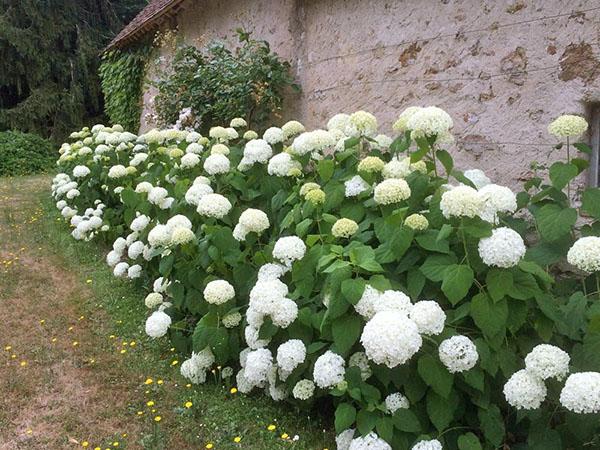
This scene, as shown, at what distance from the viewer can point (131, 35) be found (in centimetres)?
1075

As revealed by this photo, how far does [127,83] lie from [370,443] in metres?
11.1

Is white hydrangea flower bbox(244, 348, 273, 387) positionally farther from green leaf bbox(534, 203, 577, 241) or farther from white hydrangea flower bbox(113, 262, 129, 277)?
white hydrangea flower bbox(113, 262, 129, 277)

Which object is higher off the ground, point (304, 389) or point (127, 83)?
point (304, 389)

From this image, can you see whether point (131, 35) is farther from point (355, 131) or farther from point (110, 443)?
point (110, 443)

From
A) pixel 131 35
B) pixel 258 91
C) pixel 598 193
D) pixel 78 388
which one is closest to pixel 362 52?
pixel 258 91

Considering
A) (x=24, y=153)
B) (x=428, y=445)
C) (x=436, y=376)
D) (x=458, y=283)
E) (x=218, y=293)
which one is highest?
(x=458, y=283)

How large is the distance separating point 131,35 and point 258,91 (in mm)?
5997

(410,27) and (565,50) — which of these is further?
(410,27)

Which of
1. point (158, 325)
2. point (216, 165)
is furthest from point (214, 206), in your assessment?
point (158, 325)

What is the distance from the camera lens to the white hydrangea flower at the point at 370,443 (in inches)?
95.3

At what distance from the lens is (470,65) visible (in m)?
4.06

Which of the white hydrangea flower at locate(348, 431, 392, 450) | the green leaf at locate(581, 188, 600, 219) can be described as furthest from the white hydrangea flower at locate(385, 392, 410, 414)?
the green leaf at locate(581, 188, 600, 219)

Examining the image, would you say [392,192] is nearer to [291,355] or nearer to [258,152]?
[291,355]

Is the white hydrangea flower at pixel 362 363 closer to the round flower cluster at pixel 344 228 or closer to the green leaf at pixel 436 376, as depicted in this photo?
the green leaf at pixel 436 376
